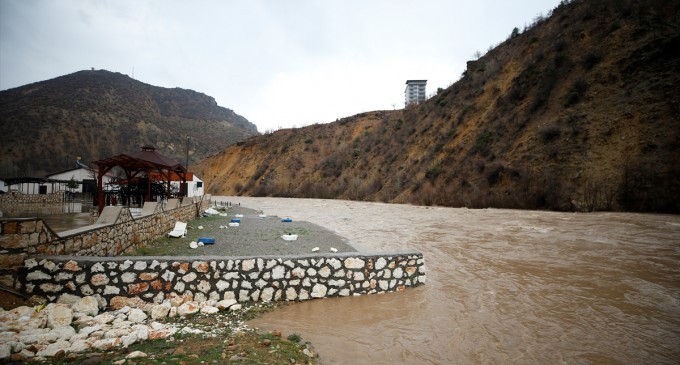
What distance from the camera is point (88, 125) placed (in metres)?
53.7

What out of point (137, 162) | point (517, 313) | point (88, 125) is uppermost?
point (88, 125)

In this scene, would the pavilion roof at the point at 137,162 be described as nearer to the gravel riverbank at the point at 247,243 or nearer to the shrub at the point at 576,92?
the gravel riverbank at the point at 247,243

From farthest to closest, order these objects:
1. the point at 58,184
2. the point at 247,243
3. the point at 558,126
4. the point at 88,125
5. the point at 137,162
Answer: the point at 88,125 → the point at 58,184 → the point at 558,126 → the point at 137,162 → the point at 247,243

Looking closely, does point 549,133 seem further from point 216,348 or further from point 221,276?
point 216,348

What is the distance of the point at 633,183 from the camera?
47.9 feet

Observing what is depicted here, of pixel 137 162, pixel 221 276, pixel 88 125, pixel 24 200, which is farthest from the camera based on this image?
pixel 88 125

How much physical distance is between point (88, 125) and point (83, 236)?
62528mm

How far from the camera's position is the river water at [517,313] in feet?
12.4

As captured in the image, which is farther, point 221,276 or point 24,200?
point 24,200

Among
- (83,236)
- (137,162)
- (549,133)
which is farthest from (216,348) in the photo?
(549,133)

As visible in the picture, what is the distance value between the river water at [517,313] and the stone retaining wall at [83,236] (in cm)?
297

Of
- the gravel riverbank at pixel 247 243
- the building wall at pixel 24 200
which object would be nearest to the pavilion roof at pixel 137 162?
the gravel riverbank at pixel 247 243

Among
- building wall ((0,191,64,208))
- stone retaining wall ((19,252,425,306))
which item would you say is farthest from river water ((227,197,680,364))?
building wall ((0,191,64,208))

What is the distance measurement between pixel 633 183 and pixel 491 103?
14028 millimetres
